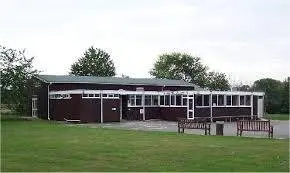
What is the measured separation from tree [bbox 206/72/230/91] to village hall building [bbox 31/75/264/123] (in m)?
29.5

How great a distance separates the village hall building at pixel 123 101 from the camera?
1635 inches

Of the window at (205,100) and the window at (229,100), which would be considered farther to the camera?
the window at (229,100)

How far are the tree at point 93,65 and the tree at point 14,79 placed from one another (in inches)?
1489

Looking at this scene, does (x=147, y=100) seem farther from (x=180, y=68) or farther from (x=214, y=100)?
(x=180, y=68)

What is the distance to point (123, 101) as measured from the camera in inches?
1829

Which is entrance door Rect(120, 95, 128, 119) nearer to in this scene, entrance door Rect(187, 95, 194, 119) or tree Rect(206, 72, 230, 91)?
entrance door Rect(187, 95, 194, 119)

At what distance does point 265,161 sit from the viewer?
14.4 m

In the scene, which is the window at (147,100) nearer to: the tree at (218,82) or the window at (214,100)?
the window at (214,100)

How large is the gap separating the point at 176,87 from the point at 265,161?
40.6m

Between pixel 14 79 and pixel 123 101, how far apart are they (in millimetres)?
9765

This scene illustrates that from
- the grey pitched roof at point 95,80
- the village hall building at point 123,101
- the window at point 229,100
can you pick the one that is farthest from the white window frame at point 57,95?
the window at point 229,100

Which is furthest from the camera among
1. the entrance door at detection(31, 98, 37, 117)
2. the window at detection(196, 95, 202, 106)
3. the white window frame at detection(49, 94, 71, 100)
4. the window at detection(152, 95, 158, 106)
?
the entrance door at detection(31, 98, 37, 117)

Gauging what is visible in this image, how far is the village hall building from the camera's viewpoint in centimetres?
4153

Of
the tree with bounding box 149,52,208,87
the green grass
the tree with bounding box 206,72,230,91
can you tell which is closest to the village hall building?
the green grass
